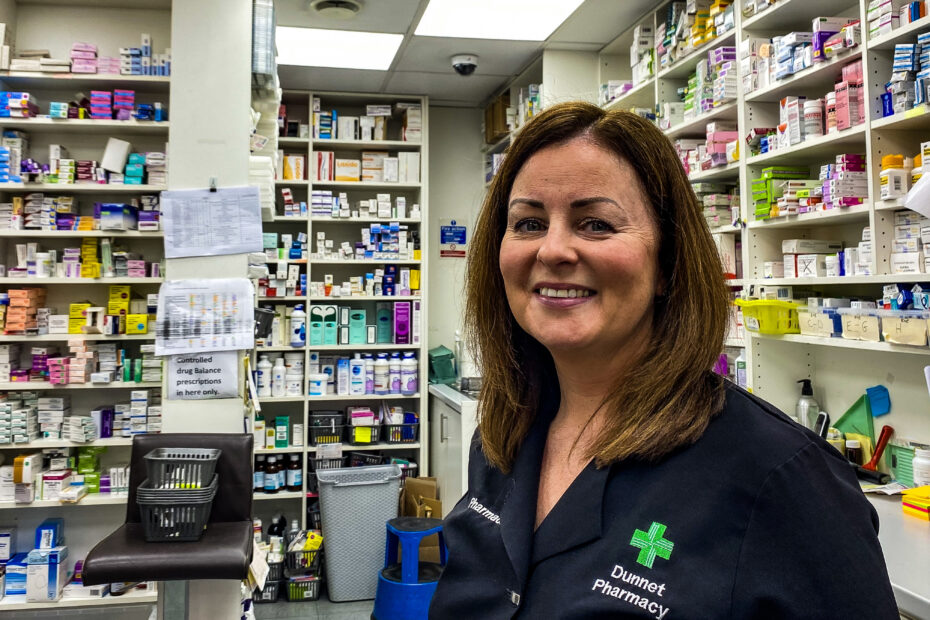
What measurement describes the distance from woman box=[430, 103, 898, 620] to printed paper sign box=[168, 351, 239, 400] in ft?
6.99

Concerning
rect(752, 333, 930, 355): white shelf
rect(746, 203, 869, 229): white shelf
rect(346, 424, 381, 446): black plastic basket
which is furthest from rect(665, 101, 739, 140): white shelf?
rect(346, 424, 381, 446): black plastic basket

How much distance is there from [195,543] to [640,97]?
3.15 metres

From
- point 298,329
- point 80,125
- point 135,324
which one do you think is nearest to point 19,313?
point 135,324

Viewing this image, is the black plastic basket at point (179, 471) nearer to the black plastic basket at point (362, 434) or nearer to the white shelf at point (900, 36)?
the black plastic basket at point (362, 434)

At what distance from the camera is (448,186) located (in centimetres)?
568

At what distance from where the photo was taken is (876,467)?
7.91ft

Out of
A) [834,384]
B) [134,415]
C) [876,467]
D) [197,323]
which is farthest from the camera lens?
[134,415]

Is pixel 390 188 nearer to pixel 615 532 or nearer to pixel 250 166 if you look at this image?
pixel 250 166

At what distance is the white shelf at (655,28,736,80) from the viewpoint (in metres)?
2.93

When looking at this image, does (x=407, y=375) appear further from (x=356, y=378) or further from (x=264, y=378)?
(x=264, y=378)

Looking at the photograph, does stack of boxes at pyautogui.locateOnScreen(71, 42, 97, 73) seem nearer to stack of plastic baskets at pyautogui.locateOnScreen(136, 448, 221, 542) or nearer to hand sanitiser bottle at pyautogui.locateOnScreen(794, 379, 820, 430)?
stack of plastic baskets at pyautogui.locateOnScreen(136, 448, 221, 542)

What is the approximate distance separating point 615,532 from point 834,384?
93.1 inches

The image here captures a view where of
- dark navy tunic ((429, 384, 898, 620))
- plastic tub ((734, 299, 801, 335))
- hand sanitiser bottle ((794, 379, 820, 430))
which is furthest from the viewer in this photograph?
hand sanitiser bottle ((794, 379, 820, 430))

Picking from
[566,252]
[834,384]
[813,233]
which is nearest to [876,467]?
[834,384]
